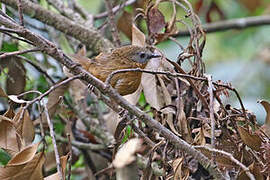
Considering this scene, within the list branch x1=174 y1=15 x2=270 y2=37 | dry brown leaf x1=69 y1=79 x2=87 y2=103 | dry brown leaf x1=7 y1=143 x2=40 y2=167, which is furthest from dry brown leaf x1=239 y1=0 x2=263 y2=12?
dry brown leaf x1=7 y1=143 x2=40 y2=167

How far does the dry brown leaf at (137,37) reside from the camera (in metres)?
1.52

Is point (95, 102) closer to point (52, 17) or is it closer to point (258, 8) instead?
point (52, 17)

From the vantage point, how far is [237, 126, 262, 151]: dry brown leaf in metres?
1.11

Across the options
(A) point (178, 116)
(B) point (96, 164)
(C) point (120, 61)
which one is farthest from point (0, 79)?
(A) point (178, 116)

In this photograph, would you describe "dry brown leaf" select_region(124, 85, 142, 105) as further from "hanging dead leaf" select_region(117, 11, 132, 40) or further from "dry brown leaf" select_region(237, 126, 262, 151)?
"hanging dead leaf" select_region(117, 11, 132, 40)

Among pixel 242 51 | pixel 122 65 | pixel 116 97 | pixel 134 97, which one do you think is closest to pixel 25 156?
pixel 116 97

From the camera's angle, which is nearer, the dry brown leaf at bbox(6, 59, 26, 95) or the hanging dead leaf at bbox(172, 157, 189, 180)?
the hanging dead leaf at bbox(172, 157, 189, 180)

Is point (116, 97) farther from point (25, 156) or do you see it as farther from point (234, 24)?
point (234, 24)

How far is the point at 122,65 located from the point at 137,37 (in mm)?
139

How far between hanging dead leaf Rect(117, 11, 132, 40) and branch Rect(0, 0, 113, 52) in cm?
11

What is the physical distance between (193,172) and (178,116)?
0.15 m

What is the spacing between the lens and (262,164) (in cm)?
108

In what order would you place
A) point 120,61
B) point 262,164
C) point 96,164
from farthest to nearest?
point 96,164
point 120,61
point 262,164

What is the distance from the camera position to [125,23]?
1991mm
